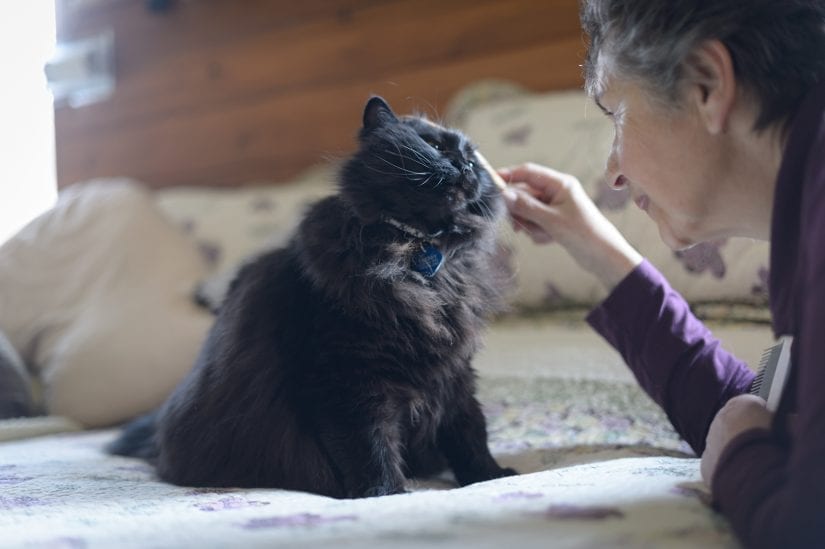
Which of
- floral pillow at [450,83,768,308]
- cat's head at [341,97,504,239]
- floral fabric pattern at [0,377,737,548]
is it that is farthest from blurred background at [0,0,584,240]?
floral fabric pattern at [0,377,737,548]

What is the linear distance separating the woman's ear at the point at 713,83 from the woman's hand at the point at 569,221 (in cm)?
43

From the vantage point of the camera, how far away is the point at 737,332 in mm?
1442

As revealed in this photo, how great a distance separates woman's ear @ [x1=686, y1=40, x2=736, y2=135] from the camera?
0.76 m

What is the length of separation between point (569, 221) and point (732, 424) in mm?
548

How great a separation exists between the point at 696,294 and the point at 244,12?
1.94 meters

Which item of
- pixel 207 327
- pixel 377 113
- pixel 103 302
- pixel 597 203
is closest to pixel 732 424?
pixel 377 113

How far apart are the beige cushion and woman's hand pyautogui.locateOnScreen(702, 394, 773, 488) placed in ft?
4.56

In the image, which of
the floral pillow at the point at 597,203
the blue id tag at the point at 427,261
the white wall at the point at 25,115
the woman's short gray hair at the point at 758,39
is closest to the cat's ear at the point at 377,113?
the blue id tag at the point at 427,261

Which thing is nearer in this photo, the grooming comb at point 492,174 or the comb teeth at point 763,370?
the comb teeth at point 763,370

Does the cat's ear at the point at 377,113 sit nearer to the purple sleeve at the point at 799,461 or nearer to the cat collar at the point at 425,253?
the cat collar at the point at 425,253

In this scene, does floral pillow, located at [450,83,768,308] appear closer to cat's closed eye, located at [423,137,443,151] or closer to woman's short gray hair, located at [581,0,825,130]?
cat's closed eye, located at [423,137,443,151]

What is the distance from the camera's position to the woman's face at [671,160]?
2.74 feet

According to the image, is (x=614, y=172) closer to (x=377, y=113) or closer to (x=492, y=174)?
(x=492, y=174)

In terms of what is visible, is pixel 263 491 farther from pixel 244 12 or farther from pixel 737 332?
pixel 244 12
